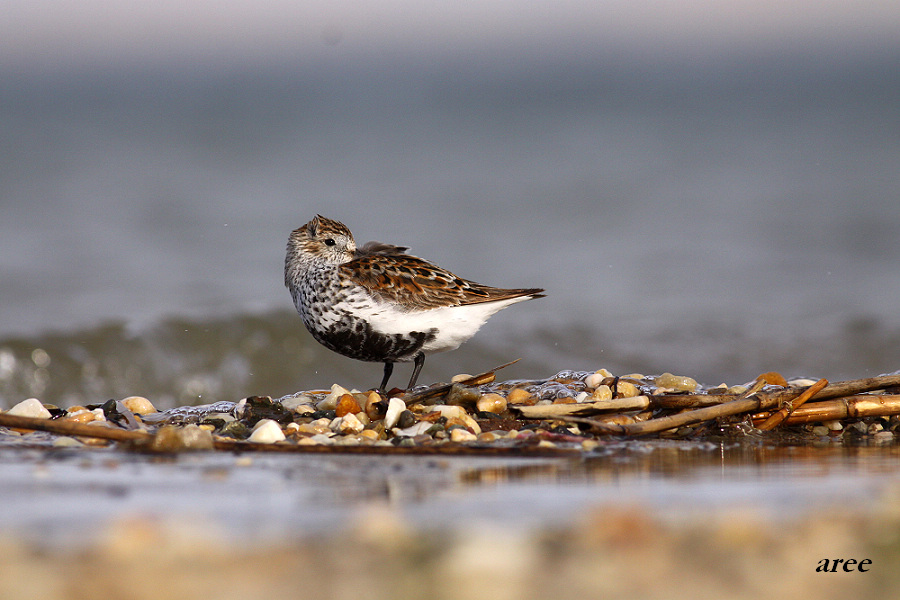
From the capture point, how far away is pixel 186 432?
2939mm

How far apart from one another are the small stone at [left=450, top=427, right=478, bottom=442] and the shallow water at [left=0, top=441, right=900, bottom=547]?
1.58 ft

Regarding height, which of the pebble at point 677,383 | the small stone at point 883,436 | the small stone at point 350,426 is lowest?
the small stone at point 883,436

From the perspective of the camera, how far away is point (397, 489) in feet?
7.30

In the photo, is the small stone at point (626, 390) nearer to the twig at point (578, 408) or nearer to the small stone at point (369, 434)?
the twig at point (578, 408)

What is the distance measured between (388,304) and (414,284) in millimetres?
226

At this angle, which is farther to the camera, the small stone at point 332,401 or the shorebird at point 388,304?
the shorebird at point 388,304

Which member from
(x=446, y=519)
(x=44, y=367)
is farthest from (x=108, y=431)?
(x=44, y=367)

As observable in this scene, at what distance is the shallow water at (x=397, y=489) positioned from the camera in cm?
184

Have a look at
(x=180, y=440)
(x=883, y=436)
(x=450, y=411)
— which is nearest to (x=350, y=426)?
(x=450, y=411)

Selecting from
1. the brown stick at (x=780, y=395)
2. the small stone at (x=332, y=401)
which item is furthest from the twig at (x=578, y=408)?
the small stone at (x=332, y=401)

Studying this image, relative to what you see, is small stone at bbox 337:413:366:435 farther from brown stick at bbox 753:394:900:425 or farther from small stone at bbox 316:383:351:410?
brown stick at bbox 753:394:900:425

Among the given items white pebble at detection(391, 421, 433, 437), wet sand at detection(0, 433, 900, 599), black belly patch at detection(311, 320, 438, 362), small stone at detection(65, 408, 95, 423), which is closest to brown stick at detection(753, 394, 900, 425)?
A: wet sand at detection(0, 433, 900, 599)

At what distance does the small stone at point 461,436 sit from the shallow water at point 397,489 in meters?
0.48

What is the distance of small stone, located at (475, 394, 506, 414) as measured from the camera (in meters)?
3.91
